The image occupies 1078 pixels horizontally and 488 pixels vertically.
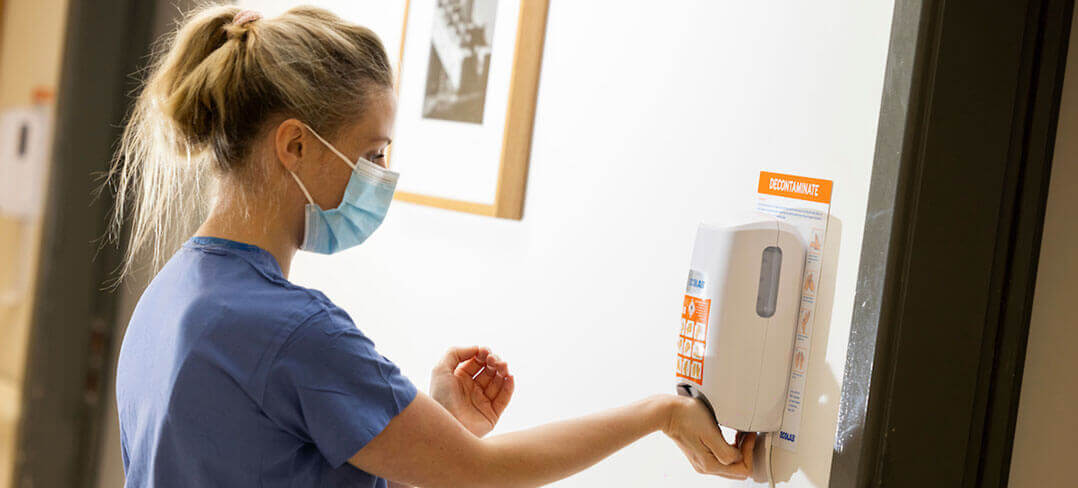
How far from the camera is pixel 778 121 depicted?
1.15m

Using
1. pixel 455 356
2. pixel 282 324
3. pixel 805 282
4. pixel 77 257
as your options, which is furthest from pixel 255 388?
pixel 77 257

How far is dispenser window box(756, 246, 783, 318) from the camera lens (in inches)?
42.6

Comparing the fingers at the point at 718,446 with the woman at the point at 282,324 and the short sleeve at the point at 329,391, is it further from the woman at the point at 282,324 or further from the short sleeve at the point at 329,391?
the short sleeve at the point at 329,391

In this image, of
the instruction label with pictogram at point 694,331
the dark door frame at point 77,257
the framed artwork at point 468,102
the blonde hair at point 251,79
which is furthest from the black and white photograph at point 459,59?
the dark door frame at point 77,257

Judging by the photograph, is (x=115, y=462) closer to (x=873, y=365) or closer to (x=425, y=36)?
(x=425, y=36)

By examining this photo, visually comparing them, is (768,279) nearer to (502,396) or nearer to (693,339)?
(693,339)

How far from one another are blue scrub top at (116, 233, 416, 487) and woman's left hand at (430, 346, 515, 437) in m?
0.27

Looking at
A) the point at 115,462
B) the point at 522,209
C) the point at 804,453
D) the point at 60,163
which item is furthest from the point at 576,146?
the point at 115,462

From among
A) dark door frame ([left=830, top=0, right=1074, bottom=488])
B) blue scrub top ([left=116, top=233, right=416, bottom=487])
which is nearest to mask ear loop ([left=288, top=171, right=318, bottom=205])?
blue scrub top ([left=116, top=233, right=416, bottom=487])

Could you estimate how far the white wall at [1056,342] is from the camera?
0.95 metres

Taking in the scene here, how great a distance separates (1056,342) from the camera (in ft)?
3.14

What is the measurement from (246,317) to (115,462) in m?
1.53

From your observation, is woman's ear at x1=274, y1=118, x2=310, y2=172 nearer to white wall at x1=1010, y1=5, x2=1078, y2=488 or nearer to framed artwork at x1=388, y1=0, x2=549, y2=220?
framed artwork at x1=388, y1=0, x2=549, y2=220

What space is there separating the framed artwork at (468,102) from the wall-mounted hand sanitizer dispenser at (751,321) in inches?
17.8
